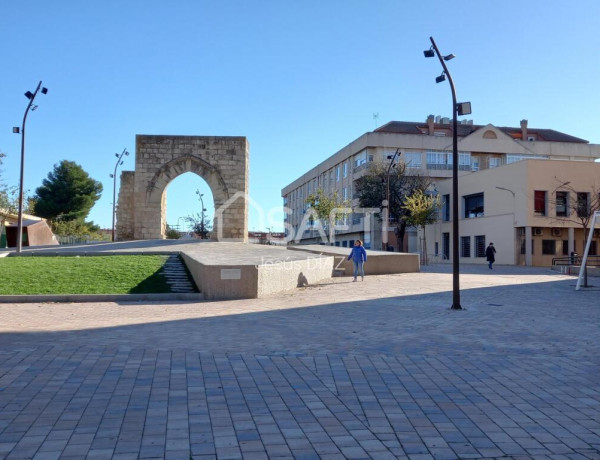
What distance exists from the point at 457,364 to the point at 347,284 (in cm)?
1128

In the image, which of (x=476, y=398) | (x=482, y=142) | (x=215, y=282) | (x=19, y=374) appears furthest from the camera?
(x=482, y=142)

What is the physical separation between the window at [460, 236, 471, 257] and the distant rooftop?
15663mm

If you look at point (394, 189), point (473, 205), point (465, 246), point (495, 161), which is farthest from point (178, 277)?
point (495, 161)

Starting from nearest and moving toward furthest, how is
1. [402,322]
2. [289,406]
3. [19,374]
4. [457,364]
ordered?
[289,406] → [19,374] → [457,364] → [402,322]

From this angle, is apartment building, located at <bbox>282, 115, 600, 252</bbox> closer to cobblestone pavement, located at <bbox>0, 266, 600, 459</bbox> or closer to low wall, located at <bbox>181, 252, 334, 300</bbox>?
low wall, located at <bbox>181, 252, 334, 300</bbox>

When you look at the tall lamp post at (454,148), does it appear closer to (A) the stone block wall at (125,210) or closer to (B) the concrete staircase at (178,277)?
(B) the concrete staircase at (178,277)

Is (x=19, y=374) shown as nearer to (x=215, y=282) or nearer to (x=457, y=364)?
(x=457, y=364)

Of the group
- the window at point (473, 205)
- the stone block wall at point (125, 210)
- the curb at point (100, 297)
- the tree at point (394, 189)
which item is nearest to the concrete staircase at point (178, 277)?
the curb at point (100, 297)

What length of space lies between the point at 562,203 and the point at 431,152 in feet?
60.3

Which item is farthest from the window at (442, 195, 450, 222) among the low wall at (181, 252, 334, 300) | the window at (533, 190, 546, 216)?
the low wall at (181, 252, 334, 300)

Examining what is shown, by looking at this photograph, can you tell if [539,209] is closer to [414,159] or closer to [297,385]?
[414,159]

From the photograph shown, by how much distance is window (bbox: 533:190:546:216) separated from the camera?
38656 mm

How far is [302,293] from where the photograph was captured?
1546 cm

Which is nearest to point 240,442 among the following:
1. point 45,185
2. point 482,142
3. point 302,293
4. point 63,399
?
point 63,399
